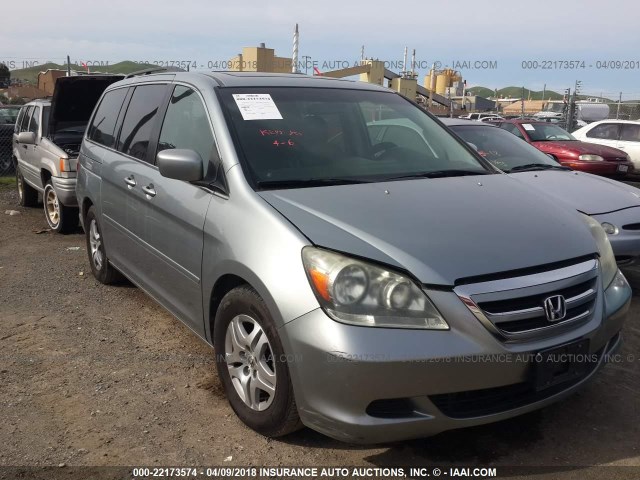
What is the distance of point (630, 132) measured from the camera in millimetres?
13742

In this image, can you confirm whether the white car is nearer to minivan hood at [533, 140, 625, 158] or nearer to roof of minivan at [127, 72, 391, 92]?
minivan hood at [533, 140, 625, 158]

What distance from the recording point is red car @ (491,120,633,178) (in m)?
10.7

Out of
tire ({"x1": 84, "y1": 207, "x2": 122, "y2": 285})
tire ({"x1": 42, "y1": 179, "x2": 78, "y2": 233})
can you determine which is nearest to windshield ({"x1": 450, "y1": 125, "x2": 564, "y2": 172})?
tire ({"x1": 84, "y1": 207, "x2": 122, "y2": 285})

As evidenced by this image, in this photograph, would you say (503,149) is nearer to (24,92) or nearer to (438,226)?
(438,226)

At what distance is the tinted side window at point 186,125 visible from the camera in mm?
3346

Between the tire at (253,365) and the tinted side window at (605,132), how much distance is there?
43.9ft

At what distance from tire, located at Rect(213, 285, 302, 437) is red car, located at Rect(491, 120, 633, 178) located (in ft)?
29.2

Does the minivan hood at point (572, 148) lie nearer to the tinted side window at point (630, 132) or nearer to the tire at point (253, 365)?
the tinted side window at point (630, 132)

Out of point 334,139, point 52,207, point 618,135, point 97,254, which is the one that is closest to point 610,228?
point 334,139

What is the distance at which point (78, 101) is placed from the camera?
8102mm

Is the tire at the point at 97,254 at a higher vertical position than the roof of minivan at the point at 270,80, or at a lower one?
lower

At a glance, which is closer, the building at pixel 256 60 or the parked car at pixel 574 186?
the parked car at pixel 574 186

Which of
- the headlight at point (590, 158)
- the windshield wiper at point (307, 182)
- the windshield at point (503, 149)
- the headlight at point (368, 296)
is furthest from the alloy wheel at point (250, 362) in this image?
the headlight at point (590, 158)

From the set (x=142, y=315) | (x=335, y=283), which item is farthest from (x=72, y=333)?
(x=335, y=283)
